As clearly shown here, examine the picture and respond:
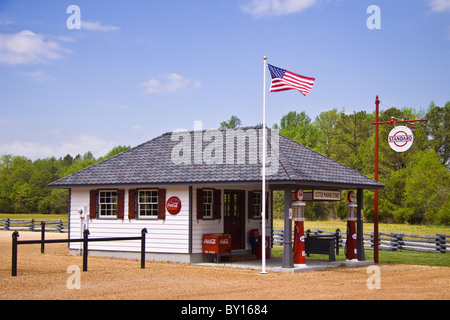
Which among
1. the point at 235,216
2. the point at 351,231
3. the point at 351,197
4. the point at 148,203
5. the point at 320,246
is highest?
the point at 351,197

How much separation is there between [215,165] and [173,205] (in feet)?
6.52

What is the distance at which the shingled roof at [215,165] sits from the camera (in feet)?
61.8

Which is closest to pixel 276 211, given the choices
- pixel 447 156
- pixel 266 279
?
pixel 447 156

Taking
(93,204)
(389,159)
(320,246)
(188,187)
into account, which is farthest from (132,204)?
(389,159)

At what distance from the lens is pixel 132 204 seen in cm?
2131

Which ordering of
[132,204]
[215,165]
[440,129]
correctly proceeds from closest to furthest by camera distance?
[215,165], [132,204], [440,129]

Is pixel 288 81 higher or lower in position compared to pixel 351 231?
higher

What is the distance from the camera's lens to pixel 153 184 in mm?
20312

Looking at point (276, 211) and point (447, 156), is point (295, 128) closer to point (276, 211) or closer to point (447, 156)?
point (276, 211)

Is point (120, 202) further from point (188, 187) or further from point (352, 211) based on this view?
point (352, 211)

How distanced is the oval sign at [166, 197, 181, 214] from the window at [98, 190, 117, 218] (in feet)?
8.92

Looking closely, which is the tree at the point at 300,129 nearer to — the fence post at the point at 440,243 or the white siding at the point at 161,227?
the fence post at the point at 440,243

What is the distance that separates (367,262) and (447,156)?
43.4 metres

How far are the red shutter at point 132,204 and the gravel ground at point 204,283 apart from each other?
1905mm
